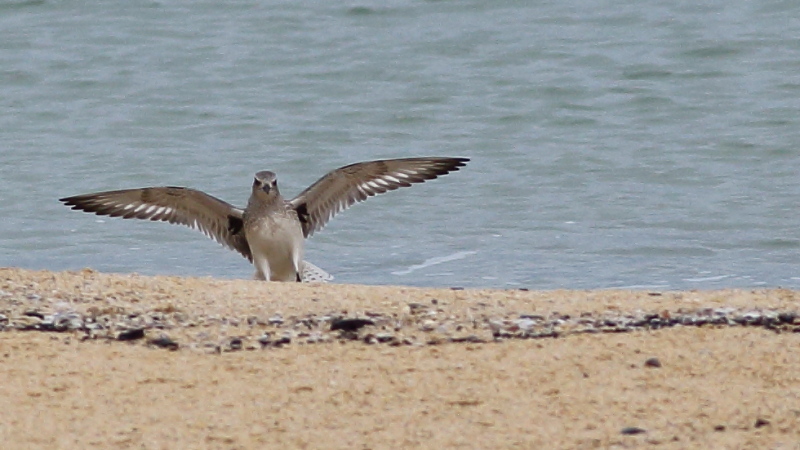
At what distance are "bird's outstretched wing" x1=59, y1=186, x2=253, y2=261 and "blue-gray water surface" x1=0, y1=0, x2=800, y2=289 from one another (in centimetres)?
→ 60

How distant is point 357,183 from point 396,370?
4.72 metres

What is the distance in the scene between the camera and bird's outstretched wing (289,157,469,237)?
9.73 m

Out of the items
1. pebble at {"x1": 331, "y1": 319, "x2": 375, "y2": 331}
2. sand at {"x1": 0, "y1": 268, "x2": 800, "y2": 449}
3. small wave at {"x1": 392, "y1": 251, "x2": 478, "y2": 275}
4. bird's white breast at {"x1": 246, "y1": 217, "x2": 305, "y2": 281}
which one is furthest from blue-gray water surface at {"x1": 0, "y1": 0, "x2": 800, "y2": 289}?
pebble at {"x1": 331, "y1": 319, "x2": 375, "y2": 331}

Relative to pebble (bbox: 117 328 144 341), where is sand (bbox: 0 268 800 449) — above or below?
below

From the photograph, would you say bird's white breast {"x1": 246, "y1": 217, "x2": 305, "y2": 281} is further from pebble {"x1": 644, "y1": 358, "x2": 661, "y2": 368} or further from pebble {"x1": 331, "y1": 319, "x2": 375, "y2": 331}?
pebble {"x1": 644, "y1": 358, "x2": 661, "y2": 368}

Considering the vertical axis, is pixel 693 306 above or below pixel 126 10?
below

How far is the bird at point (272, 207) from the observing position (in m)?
9.56

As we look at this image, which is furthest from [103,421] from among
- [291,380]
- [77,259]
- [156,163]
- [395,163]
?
[156,163]

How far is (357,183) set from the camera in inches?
390

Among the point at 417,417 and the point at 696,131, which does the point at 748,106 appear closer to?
the point at 696,131

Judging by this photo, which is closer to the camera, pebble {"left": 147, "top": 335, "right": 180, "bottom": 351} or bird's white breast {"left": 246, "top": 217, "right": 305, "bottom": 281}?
pebble {"left": 147, "top": 335, "right": 180, "bottom": 351}

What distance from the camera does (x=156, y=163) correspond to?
1336 centimetres

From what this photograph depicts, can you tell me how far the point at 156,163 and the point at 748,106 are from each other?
5.67 metres

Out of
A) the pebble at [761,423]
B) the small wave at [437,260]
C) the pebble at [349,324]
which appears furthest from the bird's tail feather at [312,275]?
the pebble at [761,423]
